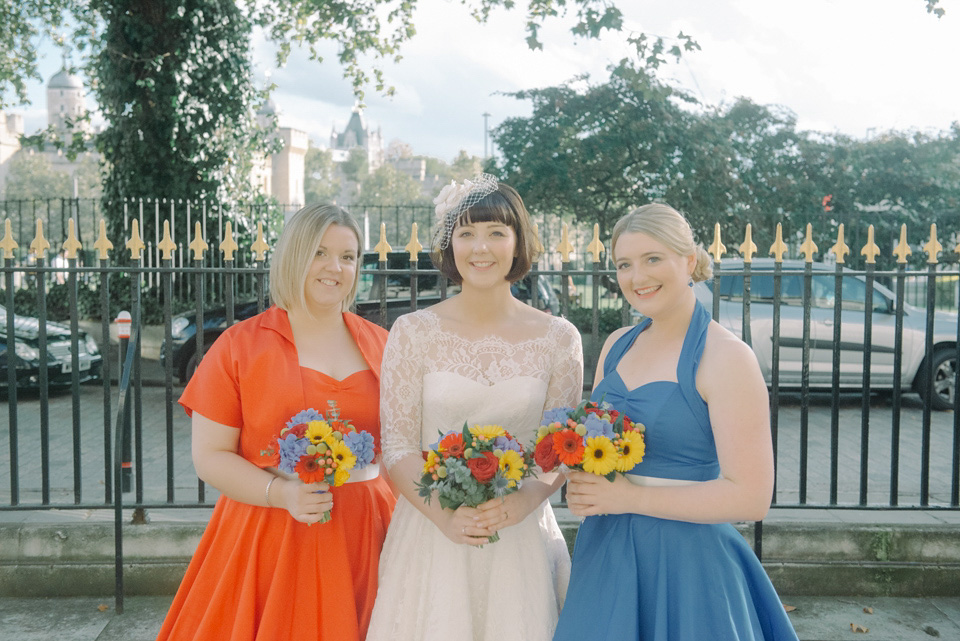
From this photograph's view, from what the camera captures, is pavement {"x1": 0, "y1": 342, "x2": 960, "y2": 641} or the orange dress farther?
pavement {"x1": 0, "y1": 342, "x2": 960, "y2": 641}

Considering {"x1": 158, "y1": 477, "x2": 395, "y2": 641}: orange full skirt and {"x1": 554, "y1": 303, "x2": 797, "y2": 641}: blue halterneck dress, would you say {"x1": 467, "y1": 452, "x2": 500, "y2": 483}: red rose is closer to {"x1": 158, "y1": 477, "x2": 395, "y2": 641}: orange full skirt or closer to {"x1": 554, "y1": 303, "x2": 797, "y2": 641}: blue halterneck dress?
{"x1": 554, "y1": 303, "x2": 797, "y2": 641}: blue halterneck dress

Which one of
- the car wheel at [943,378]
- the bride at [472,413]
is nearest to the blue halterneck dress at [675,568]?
the bride at [472,413]

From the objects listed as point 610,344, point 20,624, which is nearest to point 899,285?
point 610,344

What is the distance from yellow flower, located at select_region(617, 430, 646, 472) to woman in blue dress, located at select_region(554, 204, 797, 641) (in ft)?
0.34

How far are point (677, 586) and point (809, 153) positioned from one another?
12854 mm

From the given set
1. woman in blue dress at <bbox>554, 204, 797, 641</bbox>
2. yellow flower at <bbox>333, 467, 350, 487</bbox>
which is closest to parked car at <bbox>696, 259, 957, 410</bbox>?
woman in blue dress at <bbox>554, 204, 797, 641</bbox>

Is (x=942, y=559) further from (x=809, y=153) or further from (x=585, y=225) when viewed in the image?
(x=809, y=153)

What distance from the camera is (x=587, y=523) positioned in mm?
2414

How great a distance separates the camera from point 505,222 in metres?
2.52

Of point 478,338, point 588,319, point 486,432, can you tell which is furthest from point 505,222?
point 588,319

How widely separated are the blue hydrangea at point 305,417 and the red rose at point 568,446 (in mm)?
682

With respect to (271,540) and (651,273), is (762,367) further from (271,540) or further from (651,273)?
(271,540)

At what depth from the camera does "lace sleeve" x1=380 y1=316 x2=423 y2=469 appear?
244 cm

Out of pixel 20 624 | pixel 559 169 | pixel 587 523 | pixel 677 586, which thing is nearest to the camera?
pixel 677 586
